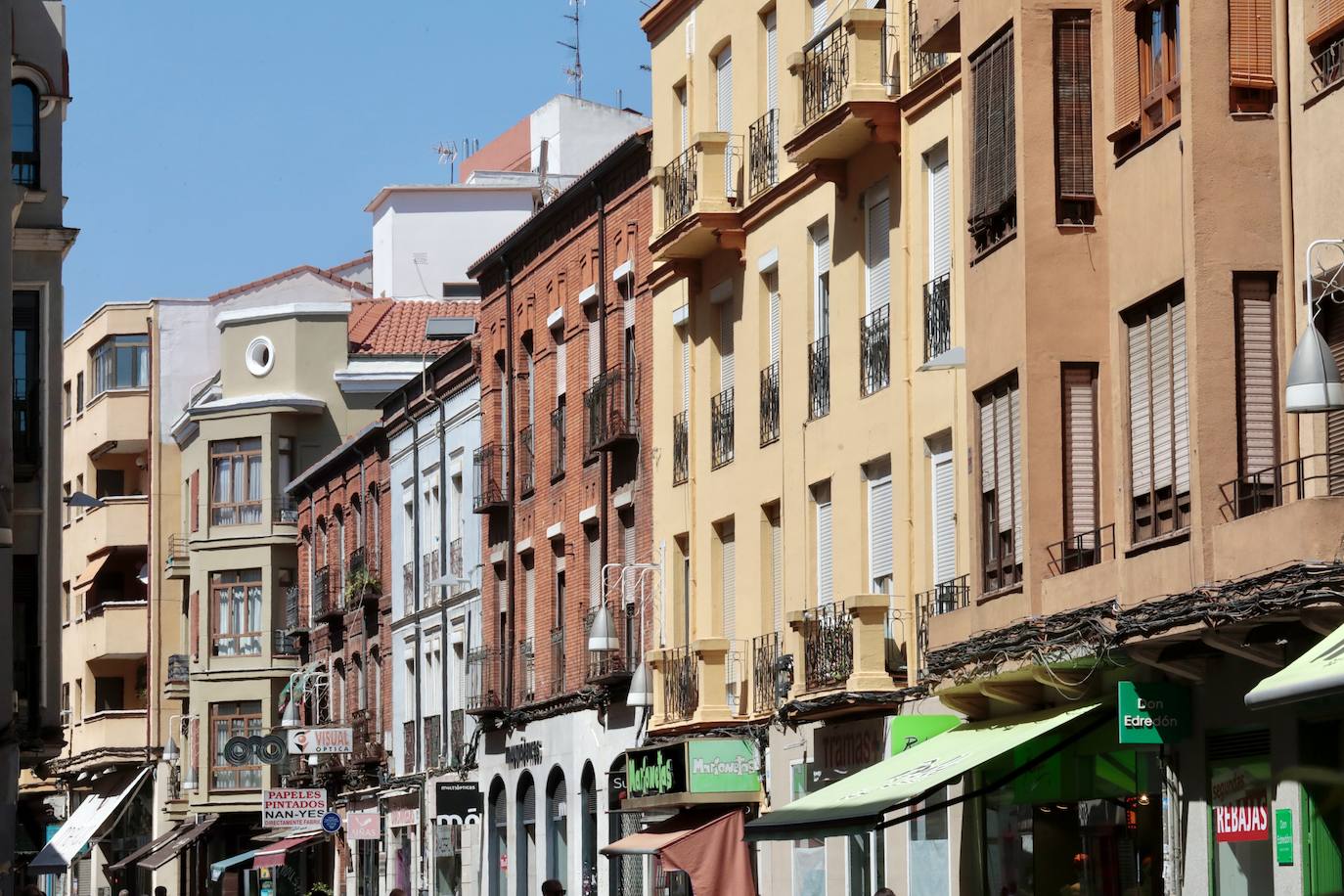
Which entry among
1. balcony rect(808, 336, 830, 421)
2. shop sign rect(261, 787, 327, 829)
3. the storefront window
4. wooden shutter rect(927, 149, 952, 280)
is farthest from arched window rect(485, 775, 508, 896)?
the storefront window

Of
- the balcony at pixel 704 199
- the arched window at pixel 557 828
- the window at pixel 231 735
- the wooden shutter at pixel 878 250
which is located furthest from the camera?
the window at pixel 231 735

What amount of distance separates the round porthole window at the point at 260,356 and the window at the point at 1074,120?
45036mm

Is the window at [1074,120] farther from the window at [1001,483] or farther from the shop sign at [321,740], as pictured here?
the shop sign at [321,740]

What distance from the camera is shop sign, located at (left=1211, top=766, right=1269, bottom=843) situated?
17.6 metres

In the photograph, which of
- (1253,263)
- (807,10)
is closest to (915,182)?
(807,10)

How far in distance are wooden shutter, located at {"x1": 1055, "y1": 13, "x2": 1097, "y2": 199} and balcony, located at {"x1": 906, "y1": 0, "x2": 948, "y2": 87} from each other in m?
4.52

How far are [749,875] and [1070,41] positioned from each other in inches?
534

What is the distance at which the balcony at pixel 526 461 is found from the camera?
42594 millimetres

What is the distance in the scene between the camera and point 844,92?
89.1ft

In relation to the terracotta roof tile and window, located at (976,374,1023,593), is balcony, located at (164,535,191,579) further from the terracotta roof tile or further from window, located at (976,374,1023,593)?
window, located at (976,374,1023,593)

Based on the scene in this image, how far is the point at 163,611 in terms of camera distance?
7169 centimetres

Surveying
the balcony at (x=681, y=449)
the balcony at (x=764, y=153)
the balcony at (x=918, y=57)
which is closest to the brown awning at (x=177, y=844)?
the balcony at (x=681, y=449)

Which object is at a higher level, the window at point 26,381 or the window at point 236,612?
the window at point 26,381

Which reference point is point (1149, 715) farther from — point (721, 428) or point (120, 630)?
point (120, 630)
